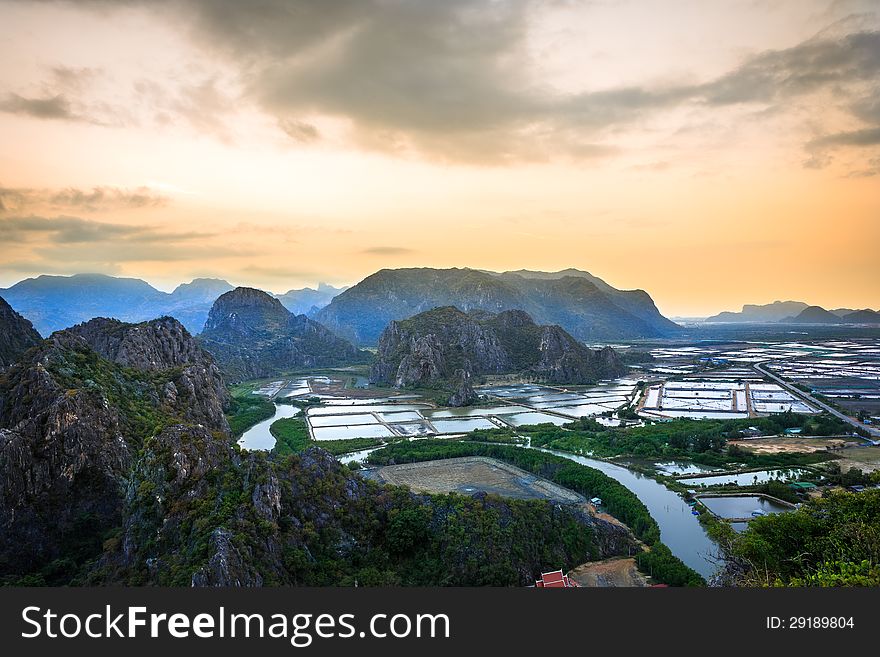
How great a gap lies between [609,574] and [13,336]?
362 ft

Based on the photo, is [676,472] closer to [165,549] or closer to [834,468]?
[834,468]

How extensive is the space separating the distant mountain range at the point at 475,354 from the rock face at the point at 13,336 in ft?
287

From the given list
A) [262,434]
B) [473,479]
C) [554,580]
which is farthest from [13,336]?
[554,580]

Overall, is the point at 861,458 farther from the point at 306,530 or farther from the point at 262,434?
the point at 262,434

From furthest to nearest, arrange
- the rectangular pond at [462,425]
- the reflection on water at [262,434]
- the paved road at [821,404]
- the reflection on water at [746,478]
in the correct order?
the rectangular pond at [462,425] → the paved road at [821,404] → the reflection on water at [262,434] → the reflection on water at [746,478]

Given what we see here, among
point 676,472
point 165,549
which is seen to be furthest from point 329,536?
point 676,472

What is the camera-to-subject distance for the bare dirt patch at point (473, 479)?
56.9 meters

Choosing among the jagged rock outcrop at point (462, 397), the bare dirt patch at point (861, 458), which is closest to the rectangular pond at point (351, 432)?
the jagged rock outcrop at point (462, 397)

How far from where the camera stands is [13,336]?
9712 cm

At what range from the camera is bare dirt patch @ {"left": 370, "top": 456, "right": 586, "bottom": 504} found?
56.9 m

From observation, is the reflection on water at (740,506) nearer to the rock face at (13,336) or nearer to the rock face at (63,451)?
the rock face at (63,451)

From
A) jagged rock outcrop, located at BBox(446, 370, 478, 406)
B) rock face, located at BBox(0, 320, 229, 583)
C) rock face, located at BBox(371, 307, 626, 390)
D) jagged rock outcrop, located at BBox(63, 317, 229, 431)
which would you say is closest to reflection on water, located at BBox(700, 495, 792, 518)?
rock face, located at BBox(0, 320, 229, 583)

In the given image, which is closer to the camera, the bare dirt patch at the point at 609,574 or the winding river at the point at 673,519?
the bare dirt patch at the point at 609,574

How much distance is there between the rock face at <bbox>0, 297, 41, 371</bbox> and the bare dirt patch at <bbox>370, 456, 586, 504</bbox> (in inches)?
2870
